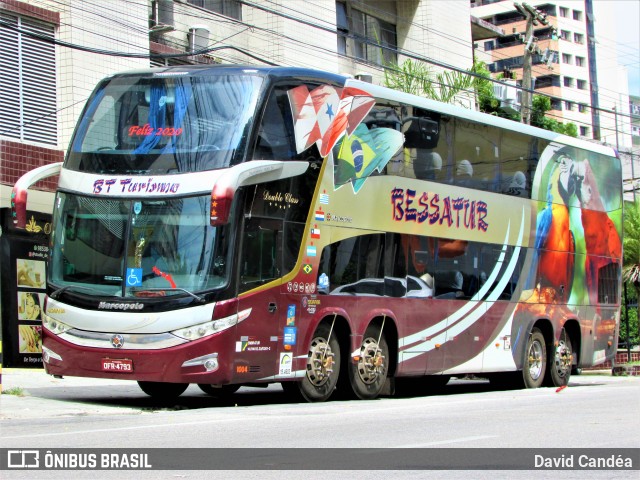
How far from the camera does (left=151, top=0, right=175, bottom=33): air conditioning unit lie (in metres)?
25.9

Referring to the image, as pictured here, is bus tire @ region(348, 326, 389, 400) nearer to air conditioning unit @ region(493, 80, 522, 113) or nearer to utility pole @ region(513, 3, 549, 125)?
utility pole @ region(513, 3, 549, 125)

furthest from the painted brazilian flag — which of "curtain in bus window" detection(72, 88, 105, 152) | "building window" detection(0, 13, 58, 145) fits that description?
"building window" detection(0, 13, 58, 145)

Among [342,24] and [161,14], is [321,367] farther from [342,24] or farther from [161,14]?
[342,24]

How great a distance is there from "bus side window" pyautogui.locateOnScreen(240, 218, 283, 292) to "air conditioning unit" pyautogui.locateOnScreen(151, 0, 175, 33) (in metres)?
12.2

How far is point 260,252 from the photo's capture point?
572 inches

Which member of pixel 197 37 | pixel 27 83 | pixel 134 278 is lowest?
pixel 134 278

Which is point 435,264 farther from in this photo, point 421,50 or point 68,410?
point 421,50

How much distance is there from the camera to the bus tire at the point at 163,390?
16.5 meters

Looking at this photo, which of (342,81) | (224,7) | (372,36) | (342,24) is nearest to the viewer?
(342,81)

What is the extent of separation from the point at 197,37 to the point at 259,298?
1397 centimetres

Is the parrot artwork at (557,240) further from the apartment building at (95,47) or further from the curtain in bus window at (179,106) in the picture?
the curtain in bus window at (179,106)

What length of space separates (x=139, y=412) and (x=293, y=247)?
123 inches

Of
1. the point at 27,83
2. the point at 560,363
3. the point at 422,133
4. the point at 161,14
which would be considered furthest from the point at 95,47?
the point at 560,363

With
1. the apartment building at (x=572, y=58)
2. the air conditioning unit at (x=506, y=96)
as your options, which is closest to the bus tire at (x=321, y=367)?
the air conditioning unit at (x=506, y=96)
